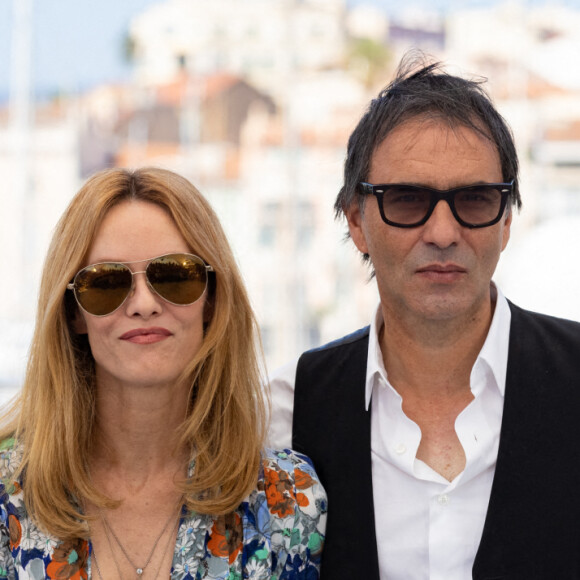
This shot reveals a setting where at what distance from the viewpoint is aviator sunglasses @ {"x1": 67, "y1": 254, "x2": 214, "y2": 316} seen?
1.90 metres

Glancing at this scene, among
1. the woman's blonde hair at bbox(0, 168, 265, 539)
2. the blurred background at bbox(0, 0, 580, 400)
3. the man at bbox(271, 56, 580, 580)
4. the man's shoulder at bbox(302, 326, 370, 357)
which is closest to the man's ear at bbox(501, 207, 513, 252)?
the man at bbox(271, 56, 580, 580)

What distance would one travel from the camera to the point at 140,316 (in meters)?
1.91

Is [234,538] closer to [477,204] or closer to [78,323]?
[78,323]

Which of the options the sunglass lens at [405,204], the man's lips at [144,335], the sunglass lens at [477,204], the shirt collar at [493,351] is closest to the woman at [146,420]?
the man's lips at [144,335]

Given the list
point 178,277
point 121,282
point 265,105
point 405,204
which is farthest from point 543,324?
point 265,105

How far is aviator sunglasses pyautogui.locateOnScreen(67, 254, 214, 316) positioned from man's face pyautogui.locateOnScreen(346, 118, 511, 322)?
457 mm

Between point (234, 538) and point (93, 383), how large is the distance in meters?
0.48

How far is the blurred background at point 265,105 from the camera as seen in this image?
25.7 meters

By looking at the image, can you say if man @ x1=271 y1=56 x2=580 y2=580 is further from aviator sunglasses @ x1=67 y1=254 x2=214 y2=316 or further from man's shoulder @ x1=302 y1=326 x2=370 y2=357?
aviator sunglasses @ x1=67 y1=254 x2=214 y2=316

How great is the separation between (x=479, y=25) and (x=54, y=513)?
103ft

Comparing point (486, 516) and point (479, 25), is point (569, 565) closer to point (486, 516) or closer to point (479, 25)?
point (486, 516)

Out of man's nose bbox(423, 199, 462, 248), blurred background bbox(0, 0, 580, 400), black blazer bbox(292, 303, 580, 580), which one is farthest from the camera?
blurred background bbox(0, 0, 580, 400)

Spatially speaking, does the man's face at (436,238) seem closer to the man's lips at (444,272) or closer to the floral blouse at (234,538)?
the man's lips at (444,272)

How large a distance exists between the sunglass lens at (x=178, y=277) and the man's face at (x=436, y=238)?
1.38ft
